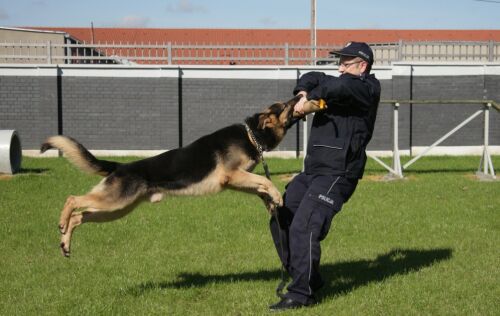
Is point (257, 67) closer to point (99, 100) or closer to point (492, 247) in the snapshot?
point (99, 100)

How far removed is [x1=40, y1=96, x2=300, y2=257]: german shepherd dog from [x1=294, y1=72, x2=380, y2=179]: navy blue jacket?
0.53 metres

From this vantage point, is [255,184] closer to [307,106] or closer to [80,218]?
[307,106]

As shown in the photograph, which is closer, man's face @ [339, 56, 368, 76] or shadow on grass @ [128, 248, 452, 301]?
man's face @ [339, 56, 368, 76]

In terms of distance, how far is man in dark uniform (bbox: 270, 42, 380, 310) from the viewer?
17.2ft

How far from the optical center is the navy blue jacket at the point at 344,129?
5191 mm

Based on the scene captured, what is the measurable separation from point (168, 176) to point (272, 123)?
1084 mm

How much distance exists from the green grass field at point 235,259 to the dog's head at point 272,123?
1.08 meters

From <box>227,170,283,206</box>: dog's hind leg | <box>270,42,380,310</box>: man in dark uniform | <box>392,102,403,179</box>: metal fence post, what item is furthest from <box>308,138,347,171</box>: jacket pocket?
<box>392,102,403,179</box>: metal fence post

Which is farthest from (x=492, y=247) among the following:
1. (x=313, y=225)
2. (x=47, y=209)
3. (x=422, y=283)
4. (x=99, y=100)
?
(x=99, y=100)

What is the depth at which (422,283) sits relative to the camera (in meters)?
6.01

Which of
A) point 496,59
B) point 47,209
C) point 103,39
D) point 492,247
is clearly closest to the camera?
point 492,247

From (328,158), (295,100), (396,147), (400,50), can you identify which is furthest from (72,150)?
(400,50)

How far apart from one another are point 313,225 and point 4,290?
2.96 metres

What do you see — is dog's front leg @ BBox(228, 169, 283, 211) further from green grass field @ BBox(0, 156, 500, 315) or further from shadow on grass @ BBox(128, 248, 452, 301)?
shadow on grass @ BBox(128, 248, 452, 301)
